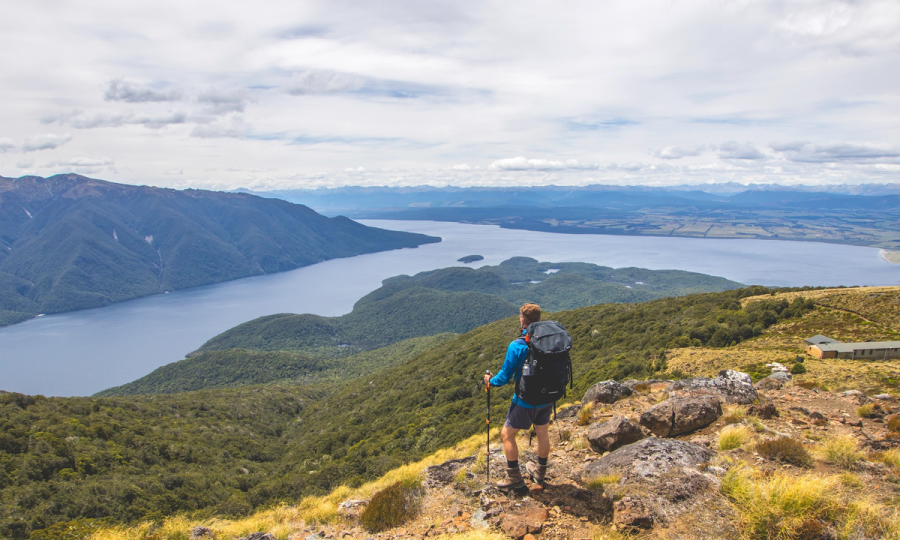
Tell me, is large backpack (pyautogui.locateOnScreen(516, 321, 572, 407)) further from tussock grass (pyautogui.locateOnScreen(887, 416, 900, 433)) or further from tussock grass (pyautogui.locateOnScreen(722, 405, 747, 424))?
tussock grass (pyautogui.locateOnScreen(887, 416, 900, 433))

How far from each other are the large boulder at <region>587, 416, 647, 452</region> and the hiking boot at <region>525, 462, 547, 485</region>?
4.70 ft

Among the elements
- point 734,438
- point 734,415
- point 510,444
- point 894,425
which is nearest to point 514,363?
point 510,444

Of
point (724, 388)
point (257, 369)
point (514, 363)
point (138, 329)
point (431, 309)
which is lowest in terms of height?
point (138, 329)

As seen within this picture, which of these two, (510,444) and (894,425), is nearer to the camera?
(510,444)

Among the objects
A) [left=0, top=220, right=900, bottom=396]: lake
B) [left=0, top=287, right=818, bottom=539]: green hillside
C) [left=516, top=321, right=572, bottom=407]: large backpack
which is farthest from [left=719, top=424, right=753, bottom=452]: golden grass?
[left=0, top=220, right=900, bottom=396]: lake

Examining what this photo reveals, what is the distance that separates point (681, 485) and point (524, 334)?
8.81 ft

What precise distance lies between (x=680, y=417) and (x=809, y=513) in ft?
11.4

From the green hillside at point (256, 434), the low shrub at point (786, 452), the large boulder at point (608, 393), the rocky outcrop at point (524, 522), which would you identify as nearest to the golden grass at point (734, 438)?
the low shrub at point (786, 452)

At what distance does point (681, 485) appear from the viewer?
16.6 ft

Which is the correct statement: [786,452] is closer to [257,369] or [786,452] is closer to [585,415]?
[585,415]

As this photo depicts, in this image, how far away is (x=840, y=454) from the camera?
5.24 m

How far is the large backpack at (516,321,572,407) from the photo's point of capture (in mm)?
5094

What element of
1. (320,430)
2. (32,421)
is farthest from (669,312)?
(32,421)

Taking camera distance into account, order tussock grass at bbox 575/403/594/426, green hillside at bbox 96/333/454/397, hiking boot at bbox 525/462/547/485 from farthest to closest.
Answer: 1. green hillside at bbox 96/333/454/397
2. tussock grass at bbox 575/403/594/426
3. hiking boot at bbox 525/462/547/485
